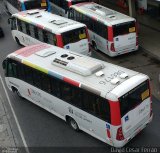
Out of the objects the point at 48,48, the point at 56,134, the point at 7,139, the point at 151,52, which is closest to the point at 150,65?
the point at 151,52

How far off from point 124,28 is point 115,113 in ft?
31.6

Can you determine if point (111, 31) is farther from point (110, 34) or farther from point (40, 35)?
point (40, 35)

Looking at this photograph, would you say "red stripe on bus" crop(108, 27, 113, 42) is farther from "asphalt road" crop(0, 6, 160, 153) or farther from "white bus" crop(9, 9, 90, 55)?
"asphalt road" crop(0, 6, 160, 153)

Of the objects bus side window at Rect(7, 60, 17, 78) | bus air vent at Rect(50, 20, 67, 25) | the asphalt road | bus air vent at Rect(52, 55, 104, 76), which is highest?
bus air vent at Rect(52, 55, 104, 76)

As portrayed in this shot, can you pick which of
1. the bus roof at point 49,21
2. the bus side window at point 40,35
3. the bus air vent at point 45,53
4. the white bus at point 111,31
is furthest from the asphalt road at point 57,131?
the bus roof at point 49,21

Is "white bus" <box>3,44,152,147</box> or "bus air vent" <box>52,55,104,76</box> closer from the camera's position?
"white bus" <box>3,44,152,147</box>

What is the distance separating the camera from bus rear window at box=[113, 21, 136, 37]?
19.4m

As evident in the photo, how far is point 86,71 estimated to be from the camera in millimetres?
12195

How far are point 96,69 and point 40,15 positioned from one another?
10.3 m

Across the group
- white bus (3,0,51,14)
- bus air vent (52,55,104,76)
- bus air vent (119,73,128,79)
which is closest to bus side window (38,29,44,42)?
bus air vent (52,55,104,76)

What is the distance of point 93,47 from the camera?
22.3 m

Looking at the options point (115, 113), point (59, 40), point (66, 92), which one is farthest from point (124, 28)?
point (115, 113)

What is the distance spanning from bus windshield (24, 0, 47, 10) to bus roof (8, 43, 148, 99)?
1353 centimetres

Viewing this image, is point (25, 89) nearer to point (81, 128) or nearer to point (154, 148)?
point (81, 128)
